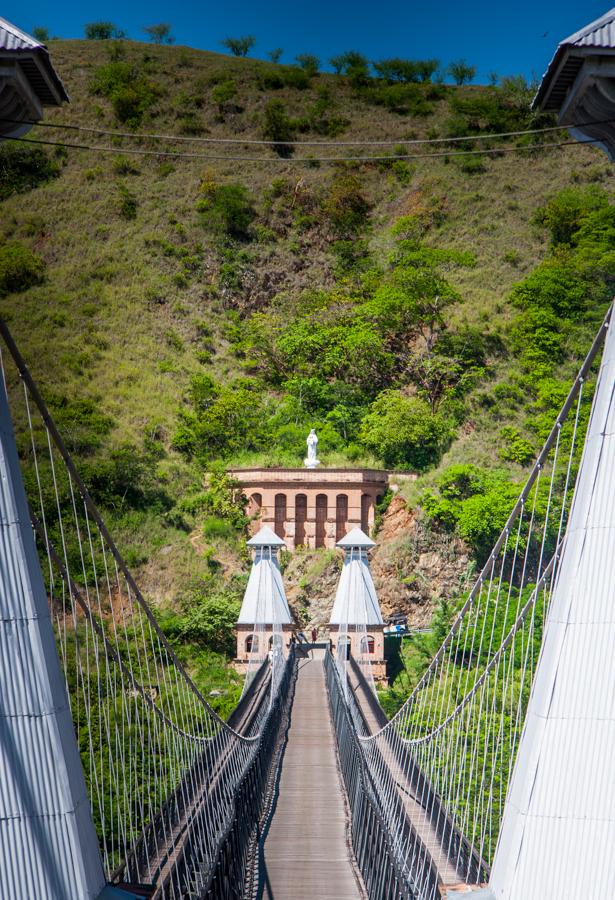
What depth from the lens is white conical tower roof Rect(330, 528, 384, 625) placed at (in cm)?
1753

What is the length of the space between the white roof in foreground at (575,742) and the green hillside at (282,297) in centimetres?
1845

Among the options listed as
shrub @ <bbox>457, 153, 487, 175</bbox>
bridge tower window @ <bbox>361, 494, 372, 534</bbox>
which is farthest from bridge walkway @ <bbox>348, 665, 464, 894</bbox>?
shrub @ <bbox>457, 153, 487, 175</bbox>

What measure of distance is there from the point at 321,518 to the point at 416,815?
22730mm

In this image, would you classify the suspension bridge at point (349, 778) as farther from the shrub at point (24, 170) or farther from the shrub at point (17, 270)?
the shrub at point (24, 170)

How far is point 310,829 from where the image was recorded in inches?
357

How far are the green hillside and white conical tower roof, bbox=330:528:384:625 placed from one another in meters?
5.02

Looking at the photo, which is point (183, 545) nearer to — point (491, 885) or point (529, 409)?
point (529, 409)

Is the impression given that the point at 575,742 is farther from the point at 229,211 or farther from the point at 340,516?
the point at 229,211

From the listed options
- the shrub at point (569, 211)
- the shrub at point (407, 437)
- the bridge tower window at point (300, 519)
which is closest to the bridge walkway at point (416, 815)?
the bridge tower window at point (300, 519)

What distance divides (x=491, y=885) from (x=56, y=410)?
101ft

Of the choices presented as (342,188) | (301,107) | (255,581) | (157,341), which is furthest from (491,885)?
(301,107)

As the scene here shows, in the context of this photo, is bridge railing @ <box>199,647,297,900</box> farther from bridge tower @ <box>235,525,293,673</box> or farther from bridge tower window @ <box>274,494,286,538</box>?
bridge tower window @ <box>274,494,286,538</box>

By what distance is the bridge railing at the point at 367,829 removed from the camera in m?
5.65

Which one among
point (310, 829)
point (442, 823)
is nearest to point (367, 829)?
point (442, 823)
